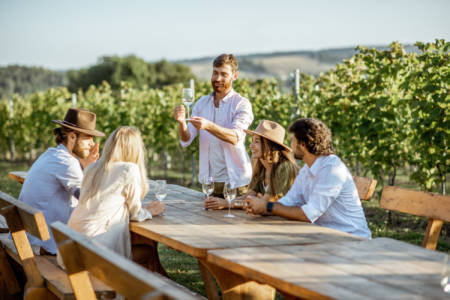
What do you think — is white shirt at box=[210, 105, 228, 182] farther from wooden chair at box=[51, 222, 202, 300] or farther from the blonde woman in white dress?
wooden chair at box=[51, 222, 202, 300]

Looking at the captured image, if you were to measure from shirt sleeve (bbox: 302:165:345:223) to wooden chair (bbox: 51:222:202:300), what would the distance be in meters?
1.40

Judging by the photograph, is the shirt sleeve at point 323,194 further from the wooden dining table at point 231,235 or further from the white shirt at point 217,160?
the white shirt at point 217,160

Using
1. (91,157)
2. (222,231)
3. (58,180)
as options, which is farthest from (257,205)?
(91,157)

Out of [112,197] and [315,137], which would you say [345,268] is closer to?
[315,137]

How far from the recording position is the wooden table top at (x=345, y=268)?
184 centimetres

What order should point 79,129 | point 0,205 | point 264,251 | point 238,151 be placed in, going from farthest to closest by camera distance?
point 238,151 → point 79,129 → point 0,205 → point 264,251

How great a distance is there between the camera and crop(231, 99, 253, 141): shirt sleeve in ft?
13.5

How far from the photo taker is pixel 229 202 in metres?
3.28

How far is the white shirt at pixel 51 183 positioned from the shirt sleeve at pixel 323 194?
5.10ft

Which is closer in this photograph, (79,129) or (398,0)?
(79,129)

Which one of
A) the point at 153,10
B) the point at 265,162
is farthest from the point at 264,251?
the point at 153,10

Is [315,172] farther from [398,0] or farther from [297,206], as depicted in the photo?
[398,0]

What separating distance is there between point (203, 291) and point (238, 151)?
3.84 ft

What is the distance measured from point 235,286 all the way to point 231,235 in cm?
25
